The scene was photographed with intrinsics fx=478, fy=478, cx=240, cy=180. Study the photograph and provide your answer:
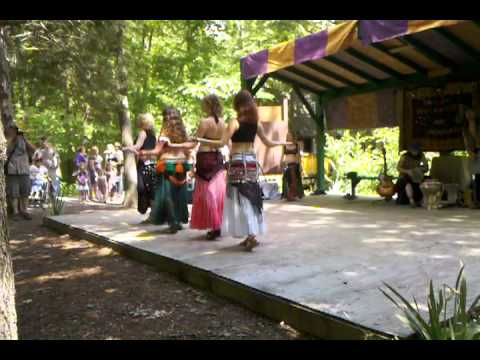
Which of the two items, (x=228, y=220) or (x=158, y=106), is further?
(x=158, y=106)

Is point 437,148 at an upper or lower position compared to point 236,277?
upper

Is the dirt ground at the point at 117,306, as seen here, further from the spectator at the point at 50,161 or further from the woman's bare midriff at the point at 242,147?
the spectator at the point at 50,161

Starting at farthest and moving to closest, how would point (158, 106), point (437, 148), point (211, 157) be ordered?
1. point (158, 106)
2. point (437, 148)
3. point (211, 157)

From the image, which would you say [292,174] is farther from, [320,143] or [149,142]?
[149,142]

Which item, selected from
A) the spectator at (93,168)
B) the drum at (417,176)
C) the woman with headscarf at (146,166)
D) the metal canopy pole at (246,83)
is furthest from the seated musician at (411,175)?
the spectator at (93,168)

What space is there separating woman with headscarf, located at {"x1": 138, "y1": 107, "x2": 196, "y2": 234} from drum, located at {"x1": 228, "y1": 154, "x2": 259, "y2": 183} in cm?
124

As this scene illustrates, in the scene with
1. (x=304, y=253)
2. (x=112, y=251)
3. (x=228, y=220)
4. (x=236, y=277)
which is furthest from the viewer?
(x=112, y=251)

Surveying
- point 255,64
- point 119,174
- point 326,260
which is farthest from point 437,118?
point 119,174

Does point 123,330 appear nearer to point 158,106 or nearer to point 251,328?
point 251,328

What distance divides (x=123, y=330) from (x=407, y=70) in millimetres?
8286

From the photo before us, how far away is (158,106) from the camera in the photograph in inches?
685

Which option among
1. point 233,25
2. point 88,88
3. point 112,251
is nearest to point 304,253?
→ point 112,251

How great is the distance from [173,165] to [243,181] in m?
1.63
